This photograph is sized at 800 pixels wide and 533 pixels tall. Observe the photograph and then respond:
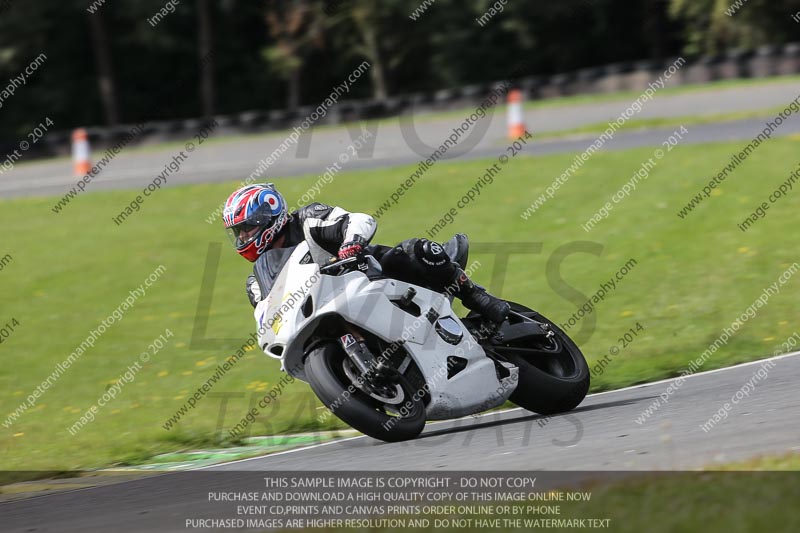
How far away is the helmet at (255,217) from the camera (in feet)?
22.4

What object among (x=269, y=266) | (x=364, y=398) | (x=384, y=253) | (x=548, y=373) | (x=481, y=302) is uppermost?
(x=269, y=266)

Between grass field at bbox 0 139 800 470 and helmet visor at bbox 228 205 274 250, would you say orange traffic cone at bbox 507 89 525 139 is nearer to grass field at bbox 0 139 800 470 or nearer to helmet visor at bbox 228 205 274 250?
grass field at bbox 0 139 800 470

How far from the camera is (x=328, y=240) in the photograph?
6.87m

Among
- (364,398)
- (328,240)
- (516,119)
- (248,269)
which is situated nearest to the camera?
(364,398)

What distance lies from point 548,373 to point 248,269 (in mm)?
7608

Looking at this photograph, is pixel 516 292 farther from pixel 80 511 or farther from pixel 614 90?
pixel 614 90

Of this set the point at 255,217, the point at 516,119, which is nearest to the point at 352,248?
the point at 255,217

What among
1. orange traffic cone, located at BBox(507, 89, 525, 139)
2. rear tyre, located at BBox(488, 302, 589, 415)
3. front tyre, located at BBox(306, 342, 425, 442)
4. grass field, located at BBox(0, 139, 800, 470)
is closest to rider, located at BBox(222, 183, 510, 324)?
rear tyre, located at BBox(488, 302, 589, 415)

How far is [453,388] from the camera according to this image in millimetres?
6859

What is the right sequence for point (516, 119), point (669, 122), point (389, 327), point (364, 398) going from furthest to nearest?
point (516, 119) → point (669, 122) → point (389, 327) → point (364, 398)

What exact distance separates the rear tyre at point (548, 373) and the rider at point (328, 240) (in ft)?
0.91

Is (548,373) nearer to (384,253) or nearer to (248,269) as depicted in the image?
(384,253)

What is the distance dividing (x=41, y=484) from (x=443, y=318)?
2999 mm

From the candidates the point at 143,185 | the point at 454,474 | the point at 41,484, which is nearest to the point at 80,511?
the point at 41,484
